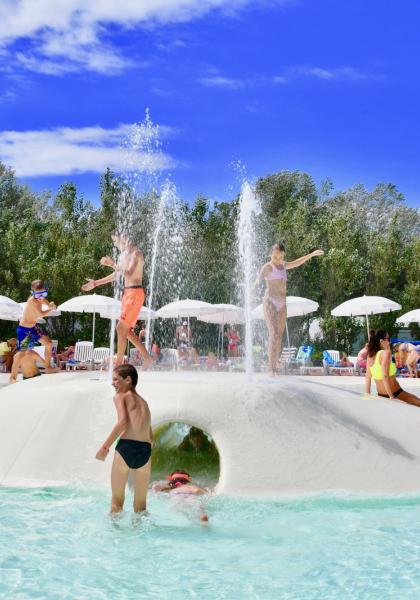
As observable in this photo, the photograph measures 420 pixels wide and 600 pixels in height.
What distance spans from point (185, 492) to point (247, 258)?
4419 mm

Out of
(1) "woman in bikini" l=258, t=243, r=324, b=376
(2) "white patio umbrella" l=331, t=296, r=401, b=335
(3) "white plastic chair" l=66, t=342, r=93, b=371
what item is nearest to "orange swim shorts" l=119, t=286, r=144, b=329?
(1) "woman in bikini" l=258, t=243, r=324, b=376

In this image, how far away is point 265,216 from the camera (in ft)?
130

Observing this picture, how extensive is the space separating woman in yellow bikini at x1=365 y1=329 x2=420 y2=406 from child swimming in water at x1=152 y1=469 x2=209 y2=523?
10.4ft

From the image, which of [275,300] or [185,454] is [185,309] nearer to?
[275,300]

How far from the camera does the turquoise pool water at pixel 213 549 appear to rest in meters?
4.32

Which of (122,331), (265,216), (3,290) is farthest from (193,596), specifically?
(265,216)

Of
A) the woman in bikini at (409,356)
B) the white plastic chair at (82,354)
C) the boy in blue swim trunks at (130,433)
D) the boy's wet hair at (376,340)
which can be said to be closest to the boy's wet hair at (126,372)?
the boy in blue swim trunks at (130,433)

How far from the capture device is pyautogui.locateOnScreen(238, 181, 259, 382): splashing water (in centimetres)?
875

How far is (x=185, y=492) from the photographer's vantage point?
595cm

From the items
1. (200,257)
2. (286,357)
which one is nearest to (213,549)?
(286,357)

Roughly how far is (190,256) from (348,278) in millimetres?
7657

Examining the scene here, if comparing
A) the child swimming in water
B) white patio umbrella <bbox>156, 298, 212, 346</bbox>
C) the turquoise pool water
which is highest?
white patio umbrella <bbox>156, 298, 212, 346</bbox>

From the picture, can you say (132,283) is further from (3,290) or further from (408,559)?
(3,290)

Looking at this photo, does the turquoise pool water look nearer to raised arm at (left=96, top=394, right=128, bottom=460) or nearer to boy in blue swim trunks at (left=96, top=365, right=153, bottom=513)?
boy in blue swim trunks at (left=96, top=365, right=153, bottom=513)
